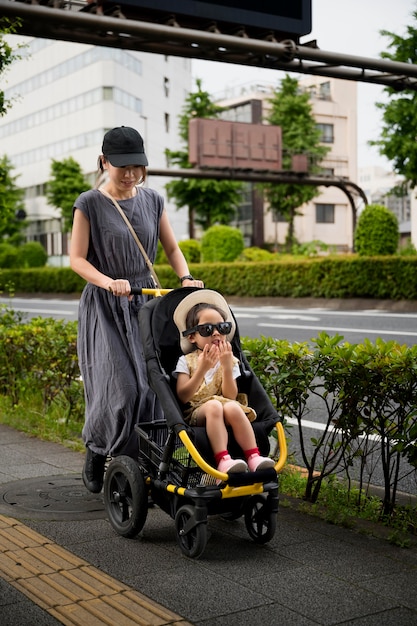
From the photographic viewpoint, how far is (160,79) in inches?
3179

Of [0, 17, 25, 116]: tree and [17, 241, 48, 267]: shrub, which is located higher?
[0, 17, 25, 116]: tree

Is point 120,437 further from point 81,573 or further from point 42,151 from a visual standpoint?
point 42,151

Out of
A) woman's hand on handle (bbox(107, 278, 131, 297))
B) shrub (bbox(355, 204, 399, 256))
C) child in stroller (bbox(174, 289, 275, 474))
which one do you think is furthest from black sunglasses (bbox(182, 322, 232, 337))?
shrub (bbox(355, 204, 399, 256))

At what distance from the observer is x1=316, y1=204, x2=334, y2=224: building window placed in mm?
77062

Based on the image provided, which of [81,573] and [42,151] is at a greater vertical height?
[42,151]

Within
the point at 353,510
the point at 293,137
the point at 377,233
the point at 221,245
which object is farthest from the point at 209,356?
the point at 293,137

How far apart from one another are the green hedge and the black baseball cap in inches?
691

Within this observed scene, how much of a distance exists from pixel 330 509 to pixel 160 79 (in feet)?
262

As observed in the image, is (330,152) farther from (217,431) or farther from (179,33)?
(217,431)

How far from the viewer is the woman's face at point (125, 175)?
4.47 m

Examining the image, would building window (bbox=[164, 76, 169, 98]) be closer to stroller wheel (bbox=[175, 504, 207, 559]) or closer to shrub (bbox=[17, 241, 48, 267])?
shrub (bbox=[17, 241, 48, 267])

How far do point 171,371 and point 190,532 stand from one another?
83 cm

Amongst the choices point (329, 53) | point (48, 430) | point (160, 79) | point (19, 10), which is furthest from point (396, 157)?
point (160, 79)

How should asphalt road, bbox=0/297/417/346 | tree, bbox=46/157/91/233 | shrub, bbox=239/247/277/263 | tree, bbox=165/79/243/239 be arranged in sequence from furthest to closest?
tree, bbox=46/157/91/233, tree, bbox=165/79/243/239, shrub, bbox=239/247/277/263, asphalt road, bbox=0/297/417/346
